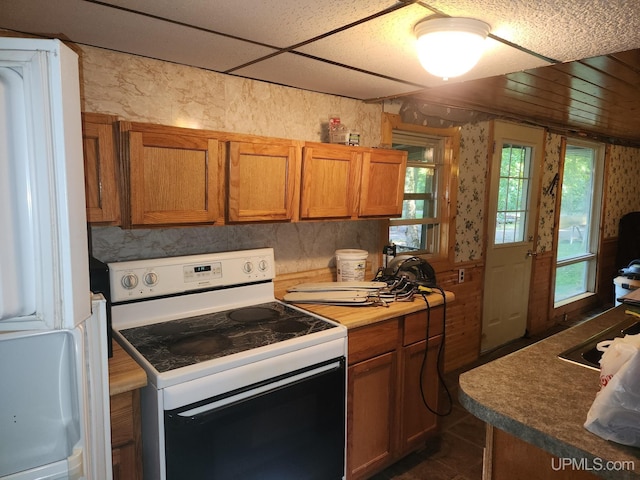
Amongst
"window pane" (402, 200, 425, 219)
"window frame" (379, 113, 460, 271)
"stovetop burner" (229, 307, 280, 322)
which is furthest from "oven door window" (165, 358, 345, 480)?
"window frame" (379, 113, 460, 271)

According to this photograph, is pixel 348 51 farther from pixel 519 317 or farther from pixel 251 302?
pixel 519 317

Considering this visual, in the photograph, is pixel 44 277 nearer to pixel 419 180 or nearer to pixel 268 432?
pixel 268 432

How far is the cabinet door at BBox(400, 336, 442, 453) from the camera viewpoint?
2.17 metres

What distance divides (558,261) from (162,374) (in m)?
4.63

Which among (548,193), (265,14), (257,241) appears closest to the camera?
(265,14)

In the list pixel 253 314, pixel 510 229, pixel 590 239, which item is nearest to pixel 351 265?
pixel 253 314

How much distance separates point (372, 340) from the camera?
1970 millimetres

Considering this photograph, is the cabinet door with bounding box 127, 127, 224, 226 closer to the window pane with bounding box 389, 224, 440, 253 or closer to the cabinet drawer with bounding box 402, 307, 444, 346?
the cabinet drawer with bounding box 402, 307, 444, 346

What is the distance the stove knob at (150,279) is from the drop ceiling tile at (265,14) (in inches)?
39.0

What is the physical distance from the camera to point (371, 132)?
8.71 feet

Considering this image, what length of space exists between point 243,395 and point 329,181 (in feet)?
3.65

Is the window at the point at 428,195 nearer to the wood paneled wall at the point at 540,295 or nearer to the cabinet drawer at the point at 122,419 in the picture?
the wood paneled wall at the point at 540,295

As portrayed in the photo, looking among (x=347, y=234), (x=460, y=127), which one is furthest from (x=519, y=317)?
(x=347, y=234)

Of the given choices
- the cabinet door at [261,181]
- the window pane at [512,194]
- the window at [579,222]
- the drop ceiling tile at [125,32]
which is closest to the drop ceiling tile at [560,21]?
the drop ceiling tile at [125,32]
